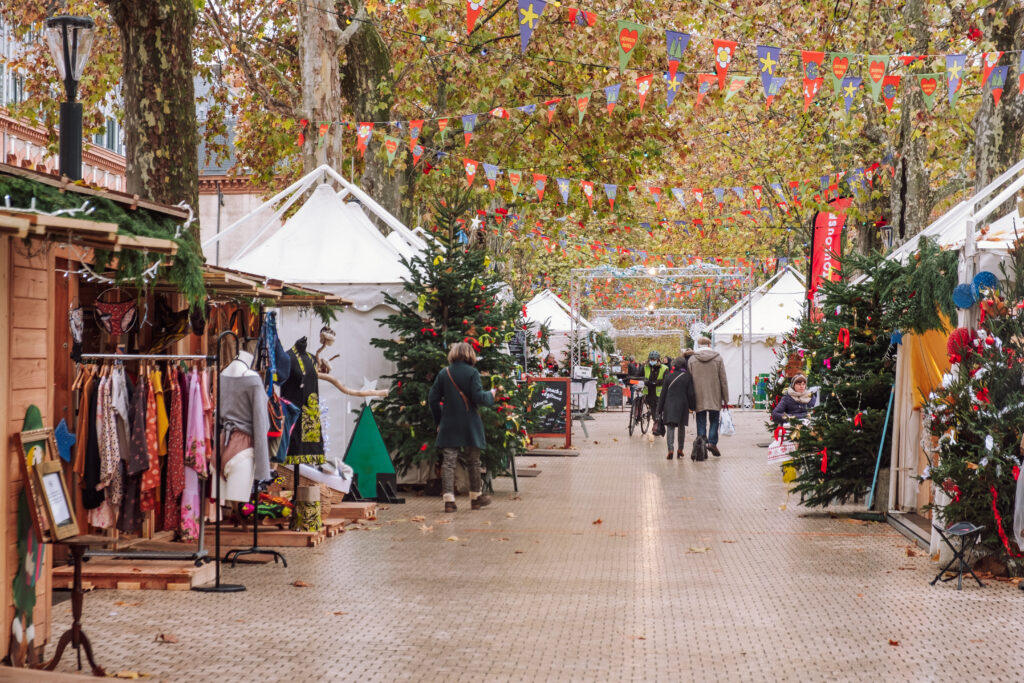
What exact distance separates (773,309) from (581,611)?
3262cm

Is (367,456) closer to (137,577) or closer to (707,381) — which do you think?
(137,577)

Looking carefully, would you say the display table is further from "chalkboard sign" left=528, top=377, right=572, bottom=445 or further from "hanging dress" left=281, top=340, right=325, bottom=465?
"chalkboard sign" left=528, top=377, right=572, bottom=445

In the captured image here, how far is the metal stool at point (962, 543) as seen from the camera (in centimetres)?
903

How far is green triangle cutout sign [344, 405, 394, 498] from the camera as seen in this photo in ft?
46.1

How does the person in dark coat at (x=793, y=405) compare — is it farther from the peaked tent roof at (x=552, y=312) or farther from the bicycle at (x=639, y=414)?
the peaked tent roof at (x=552, y=312)

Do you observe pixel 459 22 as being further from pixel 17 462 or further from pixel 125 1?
pixel 17 462

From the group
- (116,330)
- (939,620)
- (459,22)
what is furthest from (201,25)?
(939,620)

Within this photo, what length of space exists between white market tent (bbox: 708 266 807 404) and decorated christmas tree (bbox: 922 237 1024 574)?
27.6 meters

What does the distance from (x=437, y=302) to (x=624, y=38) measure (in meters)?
3.81

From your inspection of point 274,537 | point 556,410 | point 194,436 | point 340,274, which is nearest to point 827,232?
point 556,410

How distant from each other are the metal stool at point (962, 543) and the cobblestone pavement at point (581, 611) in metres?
0.11

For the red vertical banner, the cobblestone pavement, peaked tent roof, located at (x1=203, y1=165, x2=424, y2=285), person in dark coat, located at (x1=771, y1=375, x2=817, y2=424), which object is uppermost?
the red vertical banner

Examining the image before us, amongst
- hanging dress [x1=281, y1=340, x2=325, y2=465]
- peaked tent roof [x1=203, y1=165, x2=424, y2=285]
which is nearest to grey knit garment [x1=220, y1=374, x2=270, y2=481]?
hanging dress [x1=281, y1=340, x2=325, y2=465]

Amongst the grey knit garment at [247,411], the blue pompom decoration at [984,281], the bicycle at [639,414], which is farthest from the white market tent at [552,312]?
the grey knit garment at [247,411]
